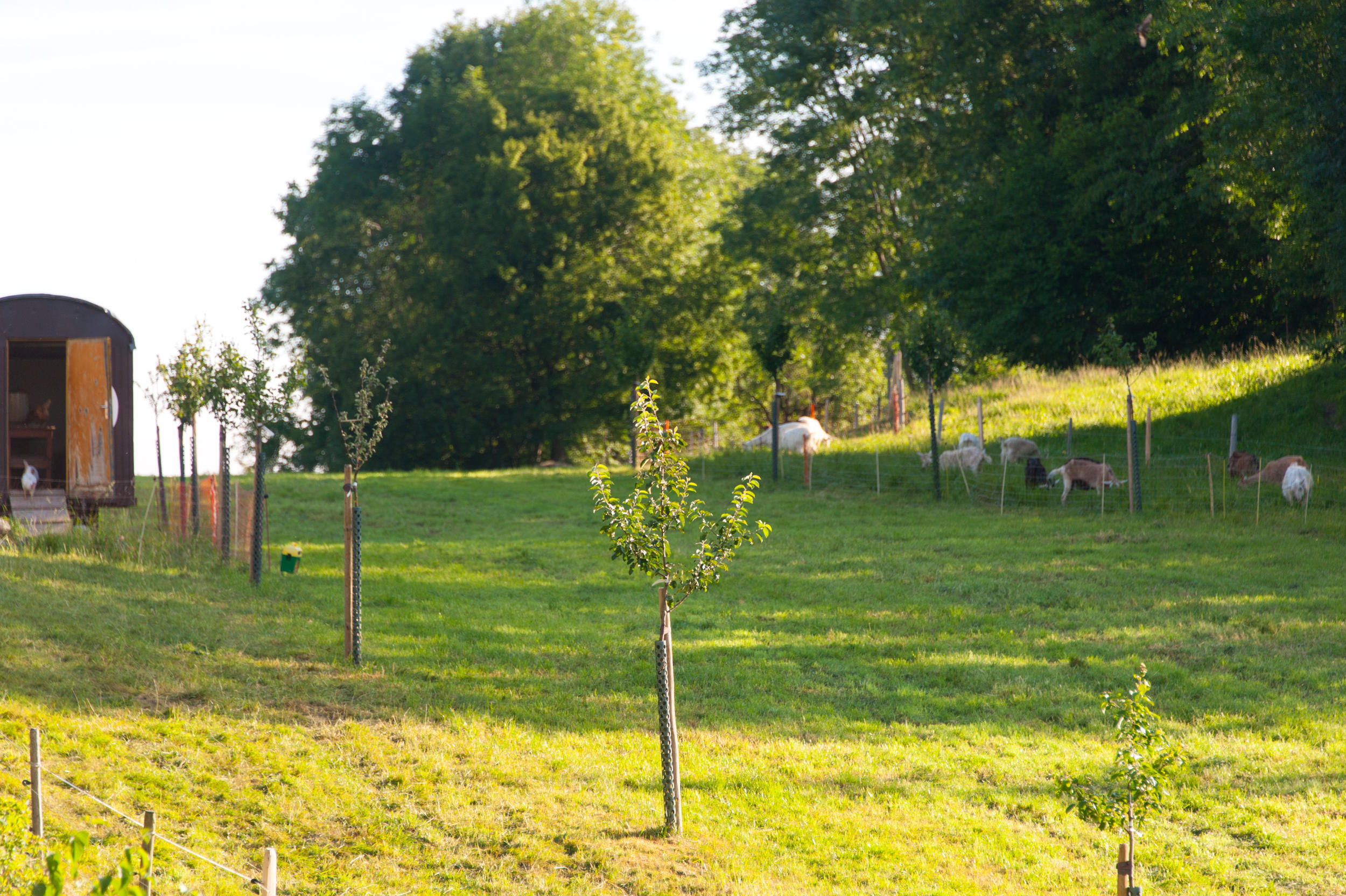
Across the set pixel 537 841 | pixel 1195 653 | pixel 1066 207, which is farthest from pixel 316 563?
pixel 1066 207

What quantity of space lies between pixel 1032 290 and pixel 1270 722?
64.5 ft

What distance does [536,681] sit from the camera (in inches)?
430

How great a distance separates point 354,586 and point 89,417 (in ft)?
30.3

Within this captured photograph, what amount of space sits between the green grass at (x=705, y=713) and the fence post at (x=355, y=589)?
0.91ft

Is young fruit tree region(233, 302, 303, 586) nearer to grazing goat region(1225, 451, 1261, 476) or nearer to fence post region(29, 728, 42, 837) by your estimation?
fence post region(29, 728, 42, 837)

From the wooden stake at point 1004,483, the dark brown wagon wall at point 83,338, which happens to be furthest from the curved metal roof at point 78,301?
the wooden stake at point 1004,483

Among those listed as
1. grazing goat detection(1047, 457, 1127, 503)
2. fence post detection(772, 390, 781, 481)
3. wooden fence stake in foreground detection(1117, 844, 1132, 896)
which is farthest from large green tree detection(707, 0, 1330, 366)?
wooden fence stake in foreground detection(1117, 844, 1132, 896)

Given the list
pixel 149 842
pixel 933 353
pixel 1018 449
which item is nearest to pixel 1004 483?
pixel 1018 449

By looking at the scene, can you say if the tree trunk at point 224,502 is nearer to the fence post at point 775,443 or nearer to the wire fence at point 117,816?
the wire fence at point 117,816

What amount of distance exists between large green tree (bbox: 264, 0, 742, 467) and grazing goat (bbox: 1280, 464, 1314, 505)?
1964 centimetres

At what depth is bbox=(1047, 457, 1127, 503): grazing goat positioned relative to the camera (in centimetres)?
2080

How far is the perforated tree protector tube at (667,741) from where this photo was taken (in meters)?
7.57

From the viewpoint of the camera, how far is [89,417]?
17.5 meters

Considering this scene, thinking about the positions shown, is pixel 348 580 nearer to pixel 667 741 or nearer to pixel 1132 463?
pixel 667 741
